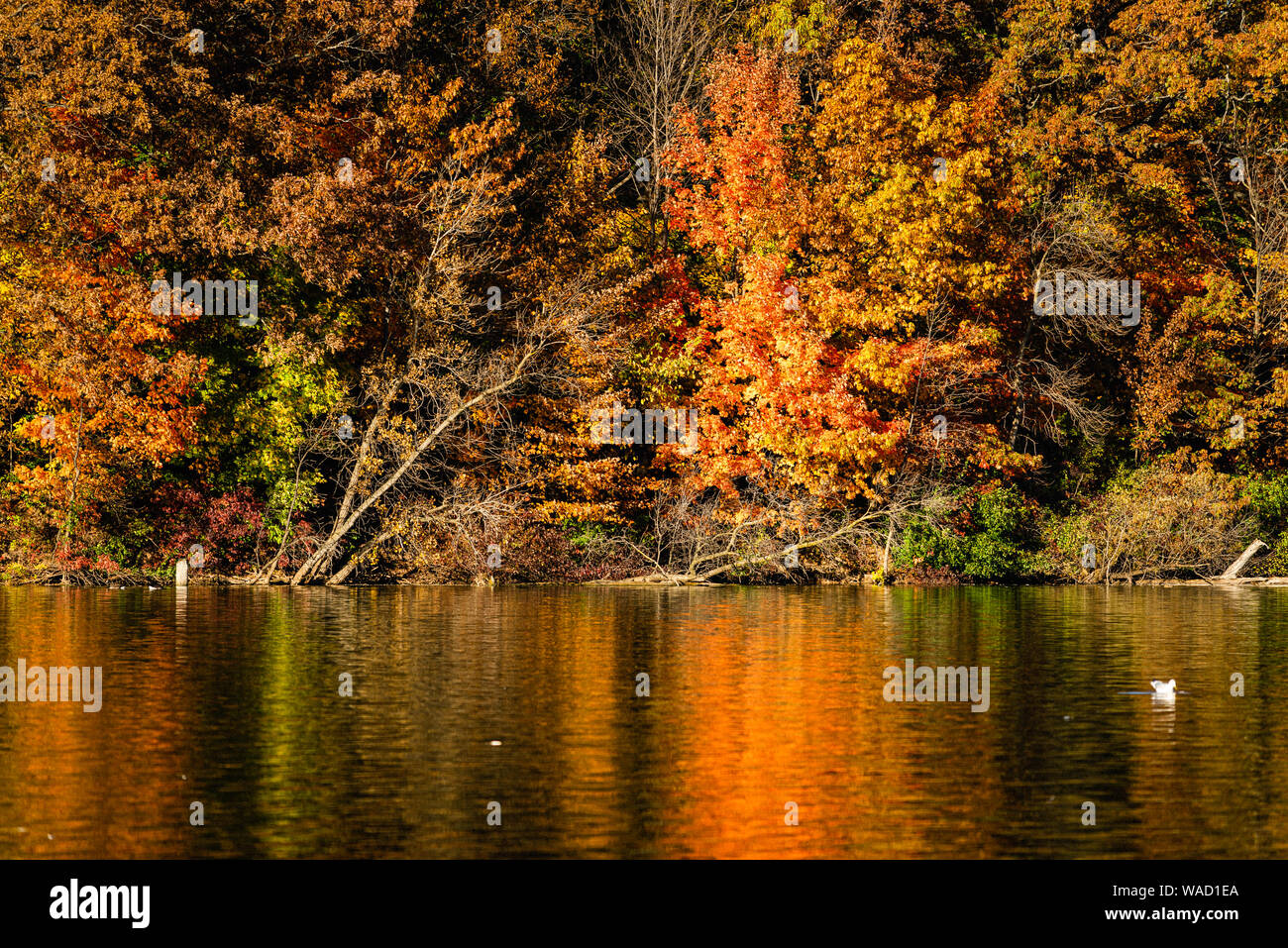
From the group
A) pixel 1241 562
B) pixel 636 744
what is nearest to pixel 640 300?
pixel 1241 562

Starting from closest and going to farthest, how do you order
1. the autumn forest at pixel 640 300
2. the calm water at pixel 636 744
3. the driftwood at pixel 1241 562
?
the calm water at pixel 636 744, the autumn forest at pixel 640 300, the driftwood at pixel 1241 562

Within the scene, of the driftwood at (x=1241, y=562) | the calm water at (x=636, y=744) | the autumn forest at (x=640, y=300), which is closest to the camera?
the calm water at (x=636, y=744)

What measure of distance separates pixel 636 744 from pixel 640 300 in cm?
3082

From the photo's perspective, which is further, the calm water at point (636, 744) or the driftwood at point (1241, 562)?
the driftwood at point (1241, 562)

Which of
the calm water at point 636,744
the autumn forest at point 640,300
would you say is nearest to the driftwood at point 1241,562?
the autumn forest at point 640,300

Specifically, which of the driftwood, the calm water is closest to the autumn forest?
the driftwood

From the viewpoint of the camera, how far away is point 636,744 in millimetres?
15117

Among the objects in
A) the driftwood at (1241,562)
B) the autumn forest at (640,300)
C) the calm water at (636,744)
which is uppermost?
the autumn forest at (640,300)

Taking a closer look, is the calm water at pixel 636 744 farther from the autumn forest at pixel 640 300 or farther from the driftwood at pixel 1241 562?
the driftwood at pixel 1241 562

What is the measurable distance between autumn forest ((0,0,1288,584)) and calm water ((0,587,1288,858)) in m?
13.0

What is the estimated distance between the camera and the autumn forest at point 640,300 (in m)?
38.3

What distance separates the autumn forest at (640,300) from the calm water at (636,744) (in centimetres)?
1301
